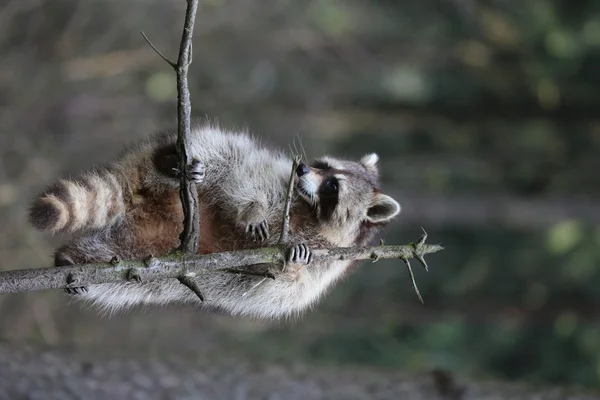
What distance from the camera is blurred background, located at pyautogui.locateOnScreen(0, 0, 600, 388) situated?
602cm

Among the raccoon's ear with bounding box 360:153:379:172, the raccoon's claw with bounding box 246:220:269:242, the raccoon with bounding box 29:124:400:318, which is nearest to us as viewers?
the raccoon with bounding box 29:124:400:318

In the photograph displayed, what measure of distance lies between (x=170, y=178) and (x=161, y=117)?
4041mm

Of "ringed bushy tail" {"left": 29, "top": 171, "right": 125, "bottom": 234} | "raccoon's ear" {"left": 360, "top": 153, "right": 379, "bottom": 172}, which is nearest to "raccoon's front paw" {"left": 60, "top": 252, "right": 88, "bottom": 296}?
"ringed bushy tail" {"left": 29, "top": 171, "right": 125, "bottom": 234}

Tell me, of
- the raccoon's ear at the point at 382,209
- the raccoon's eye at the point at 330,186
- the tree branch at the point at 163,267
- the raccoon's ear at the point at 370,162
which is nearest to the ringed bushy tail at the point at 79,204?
the tree branch at the point at 163,267

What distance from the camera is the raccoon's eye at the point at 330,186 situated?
10.8 feet

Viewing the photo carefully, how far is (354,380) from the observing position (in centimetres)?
427

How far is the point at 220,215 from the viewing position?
10.2 ft

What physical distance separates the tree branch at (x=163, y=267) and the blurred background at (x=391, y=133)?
3.40 m

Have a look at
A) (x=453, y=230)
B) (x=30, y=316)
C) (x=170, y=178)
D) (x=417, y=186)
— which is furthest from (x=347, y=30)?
(x=170, y=178)

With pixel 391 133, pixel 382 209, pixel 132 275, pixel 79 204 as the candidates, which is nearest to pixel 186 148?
pixel 132 275

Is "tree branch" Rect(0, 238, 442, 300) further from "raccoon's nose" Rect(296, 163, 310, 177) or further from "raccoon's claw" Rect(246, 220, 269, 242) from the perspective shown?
"raccoon's nose" Rect(296, 163, 310, 177)

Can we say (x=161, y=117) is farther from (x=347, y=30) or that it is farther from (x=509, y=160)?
(x=509, y=160)

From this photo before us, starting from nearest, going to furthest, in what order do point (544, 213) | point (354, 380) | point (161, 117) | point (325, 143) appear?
point (354, 380)
point (544, 213)
point (161, 117)
point (325, 143)

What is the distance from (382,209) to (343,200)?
0.75 feet
